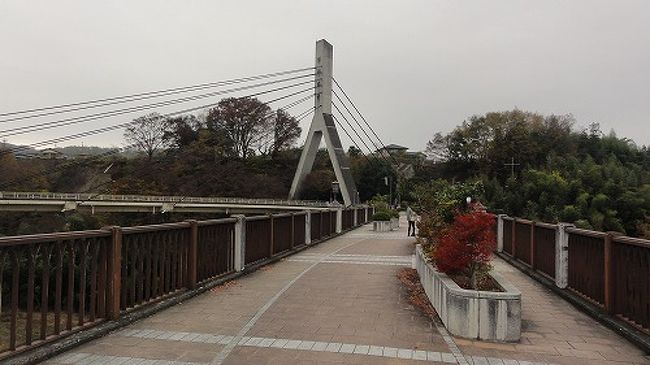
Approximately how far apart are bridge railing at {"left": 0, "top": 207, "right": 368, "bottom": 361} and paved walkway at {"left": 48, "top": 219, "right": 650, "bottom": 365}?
1.12ft

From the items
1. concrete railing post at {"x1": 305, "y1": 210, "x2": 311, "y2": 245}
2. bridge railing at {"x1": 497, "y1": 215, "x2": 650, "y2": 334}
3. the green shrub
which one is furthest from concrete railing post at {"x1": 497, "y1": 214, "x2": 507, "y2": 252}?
the green shrub

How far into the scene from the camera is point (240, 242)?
922 cm

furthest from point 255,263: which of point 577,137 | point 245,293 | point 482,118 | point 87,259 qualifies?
point 577,137

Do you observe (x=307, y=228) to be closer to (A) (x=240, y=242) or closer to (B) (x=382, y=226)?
(A) (x=240, y=242)

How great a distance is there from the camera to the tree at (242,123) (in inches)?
3196

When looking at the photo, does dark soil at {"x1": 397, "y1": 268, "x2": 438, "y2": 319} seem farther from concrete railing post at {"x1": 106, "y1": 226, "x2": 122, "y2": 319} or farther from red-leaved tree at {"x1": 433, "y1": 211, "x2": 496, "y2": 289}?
concrete railing post at {"x1": 106, "y1": 226, "x2": 122, "y2": 319}

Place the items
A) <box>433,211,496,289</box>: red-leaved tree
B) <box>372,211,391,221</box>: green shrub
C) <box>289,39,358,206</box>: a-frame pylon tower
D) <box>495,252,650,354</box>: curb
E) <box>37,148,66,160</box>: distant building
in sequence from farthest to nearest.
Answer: <box>37,148,66,160</box>: distant building < <box>289,39,358,206</box>: a-frame pylon tower < <box>372,211,391,221</box>: green shrub < <box>433,211,496,289</box>: red-leaved tree < <box>495,252,650,354</box>: curb

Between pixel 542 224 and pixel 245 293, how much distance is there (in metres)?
5.57

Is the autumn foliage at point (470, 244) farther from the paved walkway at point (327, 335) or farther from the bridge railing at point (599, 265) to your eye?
the bridge railing at point (599, 265)

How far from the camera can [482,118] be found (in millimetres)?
65125

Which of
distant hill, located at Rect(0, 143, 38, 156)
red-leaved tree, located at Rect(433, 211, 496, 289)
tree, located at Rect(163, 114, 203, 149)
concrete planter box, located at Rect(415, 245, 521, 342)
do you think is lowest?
concrete planter box, located at Rect(415, 245, 521, 342)

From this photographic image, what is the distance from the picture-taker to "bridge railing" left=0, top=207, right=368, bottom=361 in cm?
419

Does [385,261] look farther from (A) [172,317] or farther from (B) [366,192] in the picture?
(B) [366,192]

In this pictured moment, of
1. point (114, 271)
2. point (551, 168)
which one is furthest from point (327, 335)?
point (551, 168)
